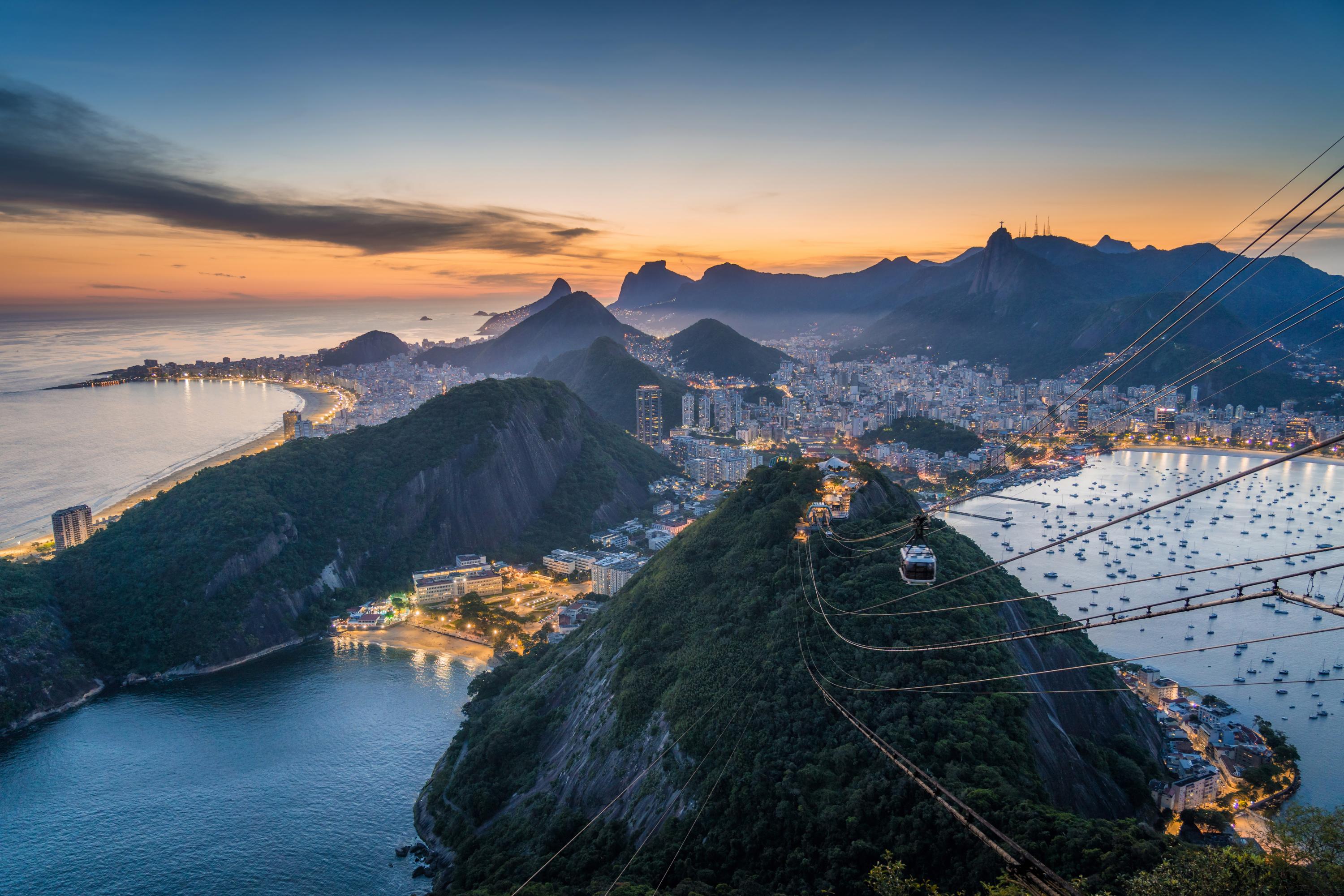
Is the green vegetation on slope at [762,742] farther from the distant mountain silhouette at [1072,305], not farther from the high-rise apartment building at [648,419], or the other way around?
the distant mountain silhouette at [1072,305]

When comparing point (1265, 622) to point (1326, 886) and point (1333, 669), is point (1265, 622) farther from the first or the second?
point (1326, 886)

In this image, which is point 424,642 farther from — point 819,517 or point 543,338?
point 543,338

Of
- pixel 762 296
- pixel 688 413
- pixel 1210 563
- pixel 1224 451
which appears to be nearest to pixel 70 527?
pixel 688 413

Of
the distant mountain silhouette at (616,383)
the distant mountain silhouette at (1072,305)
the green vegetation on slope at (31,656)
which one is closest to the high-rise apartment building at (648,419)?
the distant mountain silhouette at (616,383)

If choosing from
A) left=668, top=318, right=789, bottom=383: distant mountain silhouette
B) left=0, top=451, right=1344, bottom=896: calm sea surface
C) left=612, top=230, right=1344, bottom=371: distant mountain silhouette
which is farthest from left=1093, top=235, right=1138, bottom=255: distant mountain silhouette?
left=0, top=451, right=1344, bottom=896: calm sea surface

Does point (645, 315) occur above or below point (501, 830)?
above

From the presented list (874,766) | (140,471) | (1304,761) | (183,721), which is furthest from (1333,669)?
(140,471)
